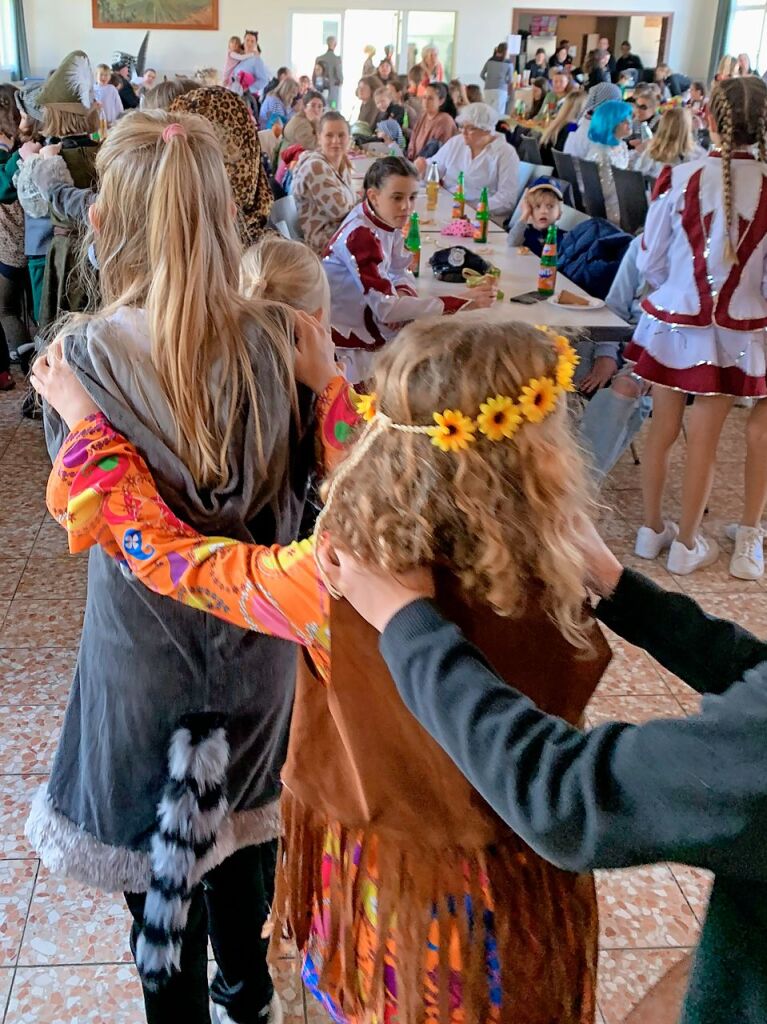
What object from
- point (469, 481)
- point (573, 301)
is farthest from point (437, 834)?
point (573, 301)

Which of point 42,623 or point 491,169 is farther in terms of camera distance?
point 491,169

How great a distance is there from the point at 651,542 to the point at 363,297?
1.30 metres

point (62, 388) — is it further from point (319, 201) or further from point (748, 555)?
point (319, 201)

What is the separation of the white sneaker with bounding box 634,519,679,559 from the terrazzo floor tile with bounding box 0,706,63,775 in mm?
1975

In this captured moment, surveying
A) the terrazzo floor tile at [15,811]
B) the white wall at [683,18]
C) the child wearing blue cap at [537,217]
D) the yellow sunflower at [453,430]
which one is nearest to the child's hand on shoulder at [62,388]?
the yellow sunflower at [453,430]

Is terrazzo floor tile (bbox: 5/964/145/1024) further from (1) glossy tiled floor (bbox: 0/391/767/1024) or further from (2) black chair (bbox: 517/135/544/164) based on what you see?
(2) black chair (bbox: 517/135/544/164)

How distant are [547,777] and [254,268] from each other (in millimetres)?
1115

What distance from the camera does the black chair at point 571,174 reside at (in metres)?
6.13

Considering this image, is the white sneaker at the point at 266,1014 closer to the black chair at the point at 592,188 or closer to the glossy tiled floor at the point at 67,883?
the glossy tiled floor at the point at 67,883

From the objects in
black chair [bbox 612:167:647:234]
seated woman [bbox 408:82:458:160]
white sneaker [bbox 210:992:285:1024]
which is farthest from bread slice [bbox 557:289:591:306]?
seated woman [bbox 408:82:458:160]

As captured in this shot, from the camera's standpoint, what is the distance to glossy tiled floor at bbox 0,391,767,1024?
166 centimetres

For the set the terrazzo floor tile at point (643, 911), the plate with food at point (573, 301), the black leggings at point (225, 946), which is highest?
the plate with food at point (573, 301)

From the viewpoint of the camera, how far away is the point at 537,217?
432cm

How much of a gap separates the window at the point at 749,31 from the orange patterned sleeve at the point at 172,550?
50.5 feet
